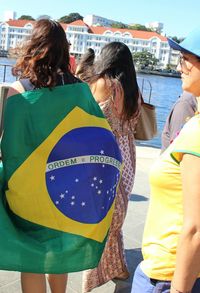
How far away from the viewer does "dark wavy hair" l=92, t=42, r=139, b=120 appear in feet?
9.62

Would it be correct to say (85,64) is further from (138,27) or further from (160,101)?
(138,27)

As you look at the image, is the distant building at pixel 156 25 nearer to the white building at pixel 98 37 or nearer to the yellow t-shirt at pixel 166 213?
the white building at pixel 98 37

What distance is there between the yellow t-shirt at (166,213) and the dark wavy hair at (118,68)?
4.68 ft

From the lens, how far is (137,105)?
312 centimetres

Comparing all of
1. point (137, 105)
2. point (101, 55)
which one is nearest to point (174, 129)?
point (137, 105)

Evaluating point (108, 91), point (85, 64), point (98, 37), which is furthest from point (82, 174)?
point (98, 37)

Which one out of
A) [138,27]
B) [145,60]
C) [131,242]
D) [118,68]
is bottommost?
[145,60]

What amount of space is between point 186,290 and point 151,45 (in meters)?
130

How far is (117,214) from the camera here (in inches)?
121

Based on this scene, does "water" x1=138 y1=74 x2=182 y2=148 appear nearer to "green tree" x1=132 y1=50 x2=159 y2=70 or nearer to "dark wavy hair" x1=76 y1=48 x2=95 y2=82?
"dark wavy hair" x1=76 y1=48 x2=95 y2=82

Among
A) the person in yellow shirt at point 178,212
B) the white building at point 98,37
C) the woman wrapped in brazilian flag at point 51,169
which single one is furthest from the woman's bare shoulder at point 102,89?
the white building at point 98,37

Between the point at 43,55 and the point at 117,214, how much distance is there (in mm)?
1394

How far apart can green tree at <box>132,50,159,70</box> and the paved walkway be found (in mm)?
105713

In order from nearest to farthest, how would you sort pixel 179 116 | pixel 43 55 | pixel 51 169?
pixel 51 169 < pixel 43 55 < pixel 179 116
